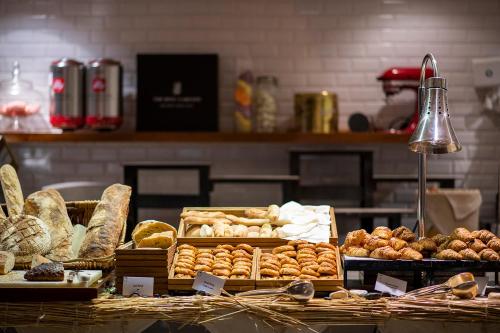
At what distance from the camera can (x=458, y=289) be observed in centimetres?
227

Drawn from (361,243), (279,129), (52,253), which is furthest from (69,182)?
(361,243)

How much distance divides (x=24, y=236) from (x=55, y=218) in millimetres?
216

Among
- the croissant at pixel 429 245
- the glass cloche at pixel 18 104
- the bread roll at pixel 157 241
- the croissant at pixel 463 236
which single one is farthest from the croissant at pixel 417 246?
the glass cloche at pixel 18 104

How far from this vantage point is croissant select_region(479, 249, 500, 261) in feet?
7.95

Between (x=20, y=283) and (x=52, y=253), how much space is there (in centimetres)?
32

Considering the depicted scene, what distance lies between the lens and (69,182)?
5.94m

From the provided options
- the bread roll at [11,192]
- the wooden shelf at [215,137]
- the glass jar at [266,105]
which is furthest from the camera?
the glass jar at [266,105]

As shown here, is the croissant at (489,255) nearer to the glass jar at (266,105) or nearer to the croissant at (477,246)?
the croissant at (477,246)

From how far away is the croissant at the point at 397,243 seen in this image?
2.49 metres

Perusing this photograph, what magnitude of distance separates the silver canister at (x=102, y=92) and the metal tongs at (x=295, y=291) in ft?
11.5

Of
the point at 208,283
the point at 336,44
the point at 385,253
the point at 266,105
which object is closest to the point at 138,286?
the point at 208,283

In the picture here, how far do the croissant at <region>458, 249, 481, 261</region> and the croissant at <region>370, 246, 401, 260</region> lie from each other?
20 centimetres

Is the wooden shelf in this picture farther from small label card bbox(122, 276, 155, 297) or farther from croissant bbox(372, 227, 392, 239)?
small label card bbox(122, 276, 155, 297)

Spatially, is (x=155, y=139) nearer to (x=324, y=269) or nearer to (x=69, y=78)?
(x=69, y=78)
